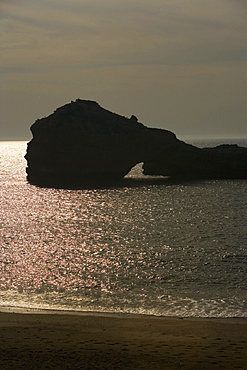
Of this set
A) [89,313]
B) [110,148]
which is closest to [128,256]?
[89,313]

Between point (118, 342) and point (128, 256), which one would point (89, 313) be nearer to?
point (118, 342)

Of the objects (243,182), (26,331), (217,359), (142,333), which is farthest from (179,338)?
(243,182)

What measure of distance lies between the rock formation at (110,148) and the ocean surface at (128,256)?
24.5 metres

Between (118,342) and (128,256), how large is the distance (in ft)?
54.6

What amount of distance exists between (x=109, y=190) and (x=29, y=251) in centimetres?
4626

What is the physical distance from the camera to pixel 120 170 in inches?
3625

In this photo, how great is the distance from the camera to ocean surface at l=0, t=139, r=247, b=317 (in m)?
21.5

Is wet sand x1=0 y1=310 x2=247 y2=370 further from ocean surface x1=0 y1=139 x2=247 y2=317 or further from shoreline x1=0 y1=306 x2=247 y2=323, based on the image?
ocean surface x1=0 y1=139 x2=247 y2=317

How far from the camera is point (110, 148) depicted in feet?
290

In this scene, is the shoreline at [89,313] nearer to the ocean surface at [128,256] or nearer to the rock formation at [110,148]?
the ocean surface at [128,256]

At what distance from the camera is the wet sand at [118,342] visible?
13.0 metres

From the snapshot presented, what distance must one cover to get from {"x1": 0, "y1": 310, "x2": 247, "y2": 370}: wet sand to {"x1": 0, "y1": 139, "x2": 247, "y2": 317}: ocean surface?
217cm

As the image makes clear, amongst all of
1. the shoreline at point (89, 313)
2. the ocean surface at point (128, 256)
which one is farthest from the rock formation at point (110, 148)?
the shoreline at point (89, 313)

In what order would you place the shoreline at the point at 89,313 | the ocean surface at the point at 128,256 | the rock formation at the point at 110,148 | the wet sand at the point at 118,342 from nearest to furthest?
the wet sand at the point at 118,342 → the shoreline at the point at 89,313 → the ocean surface at the point at 128,256 → the rock formation at the point at 110,148
